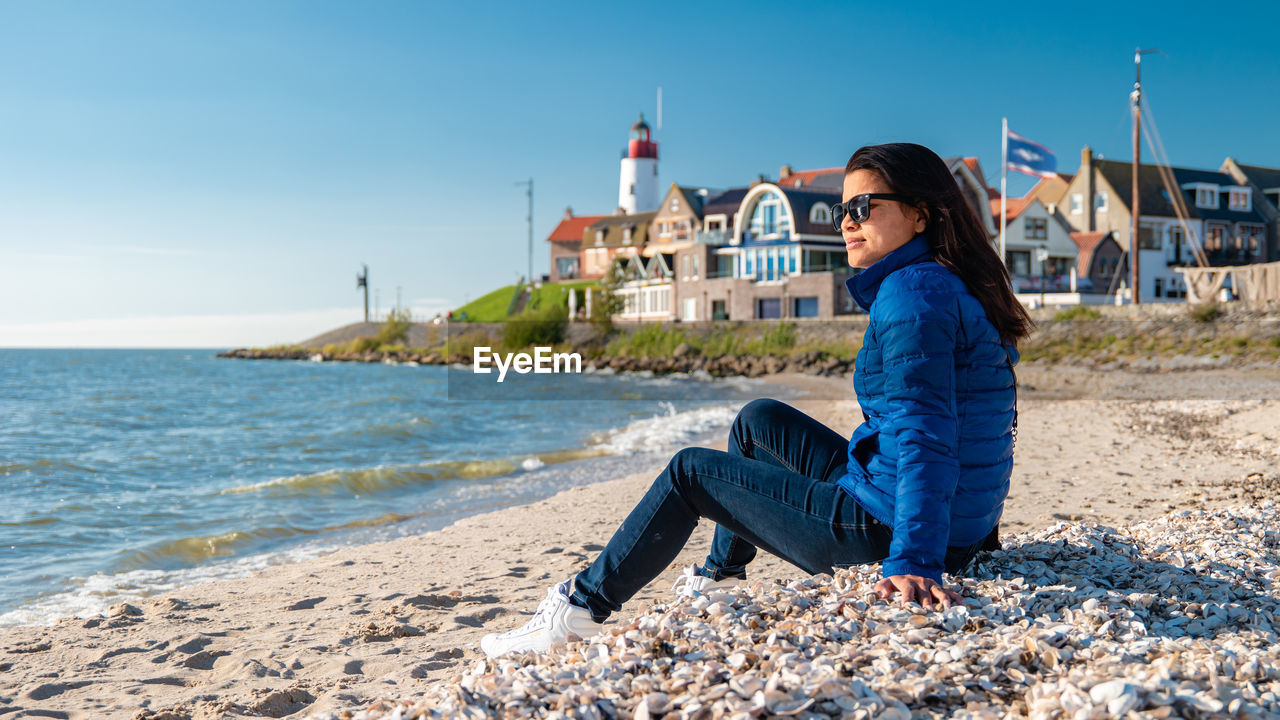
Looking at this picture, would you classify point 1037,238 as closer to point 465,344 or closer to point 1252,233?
point 1252,233

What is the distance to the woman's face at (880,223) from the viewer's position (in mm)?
3301

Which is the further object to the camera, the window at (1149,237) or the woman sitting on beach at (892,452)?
the window at (1149,237)

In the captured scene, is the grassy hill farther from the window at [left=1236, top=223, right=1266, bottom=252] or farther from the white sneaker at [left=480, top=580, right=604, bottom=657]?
the white sneaker at [left=480, top=580, right=604, bottom=657]

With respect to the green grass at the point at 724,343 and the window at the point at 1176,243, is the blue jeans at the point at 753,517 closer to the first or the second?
the green grass at the point at 724,343

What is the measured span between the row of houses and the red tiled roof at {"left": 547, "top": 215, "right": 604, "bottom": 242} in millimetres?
18423

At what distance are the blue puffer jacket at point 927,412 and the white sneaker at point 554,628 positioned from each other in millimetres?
1073

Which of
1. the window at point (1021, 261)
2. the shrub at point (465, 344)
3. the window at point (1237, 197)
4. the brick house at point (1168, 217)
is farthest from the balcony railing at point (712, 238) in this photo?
the window at point (1237, 197)

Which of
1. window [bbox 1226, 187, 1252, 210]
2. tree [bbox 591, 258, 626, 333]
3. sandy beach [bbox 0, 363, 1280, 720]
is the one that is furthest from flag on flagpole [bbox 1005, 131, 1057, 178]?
tree [bbox 591, 258, 626, 333]

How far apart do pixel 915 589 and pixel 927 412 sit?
2.00ft

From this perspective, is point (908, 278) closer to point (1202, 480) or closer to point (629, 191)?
point (1202, 480)

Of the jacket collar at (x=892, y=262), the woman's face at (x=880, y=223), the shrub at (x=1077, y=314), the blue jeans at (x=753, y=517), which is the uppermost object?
the shrub at (x=1077, y=314)

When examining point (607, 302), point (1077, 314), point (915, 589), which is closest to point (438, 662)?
point (915, 589)

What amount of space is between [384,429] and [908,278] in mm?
16904

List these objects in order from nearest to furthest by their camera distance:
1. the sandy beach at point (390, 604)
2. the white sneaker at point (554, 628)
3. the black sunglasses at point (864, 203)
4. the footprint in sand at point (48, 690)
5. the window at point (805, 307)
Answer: the black sunglasses at point (864, 203) < the white sneaker at point (554, 628) < the sandy beach at point (390, 604) < the footprint in sand at point (48, 690) < the window at point (805, 307)
